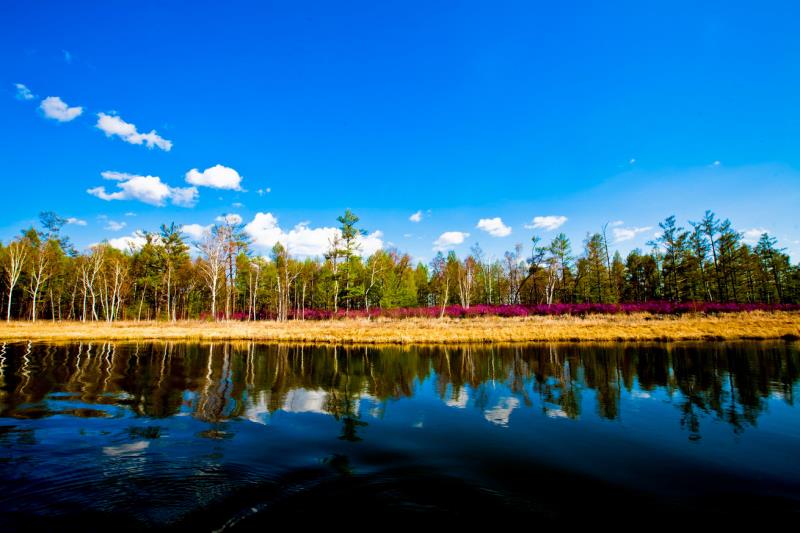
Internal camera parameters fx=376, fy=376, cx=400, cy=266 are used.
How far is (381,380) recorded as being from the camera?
1415 centimetres

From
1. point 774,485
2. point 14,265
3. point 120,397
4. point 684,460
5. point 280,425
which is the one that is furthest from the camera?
point 14,265

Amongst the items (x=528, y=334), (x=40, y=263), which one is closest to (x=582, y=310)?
(x=528, y=334)

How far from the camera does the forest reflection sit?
10.0 meters

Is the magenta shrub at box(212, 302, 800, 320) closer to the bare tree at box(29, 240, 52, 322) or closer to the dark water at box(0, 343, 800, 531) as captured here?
the dark water at box(0, 343, 800, 531)

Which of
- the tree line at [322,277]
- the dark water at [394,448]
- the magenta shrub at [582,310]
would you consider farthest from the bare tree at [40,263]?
the dark water at [394,448]

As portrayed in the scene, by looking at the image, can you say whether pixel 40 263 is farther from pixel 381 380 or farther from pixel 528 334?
pixel 528 334

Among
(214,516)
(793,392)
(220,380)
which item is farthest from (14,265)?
(793,392)

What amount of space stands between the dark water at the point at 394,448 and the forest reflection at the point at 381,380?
118 millimetres

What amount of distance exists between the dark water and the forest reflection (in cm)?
12

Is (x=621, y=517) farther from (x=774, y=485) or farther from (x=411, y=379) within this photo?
(x=411, y=379)

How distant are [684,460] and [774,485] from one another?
1.15 m

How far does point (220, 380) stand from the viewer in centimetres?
1376

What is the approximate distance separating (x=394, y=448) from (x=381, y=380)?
7.02 m

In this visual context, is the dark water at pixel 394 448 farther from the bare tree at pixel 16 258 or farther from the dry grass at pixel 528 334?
the bare tree at pixel 16 258
